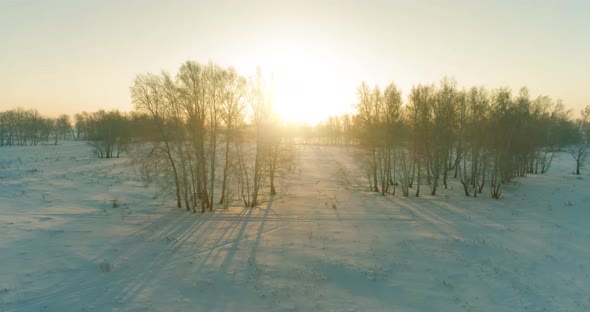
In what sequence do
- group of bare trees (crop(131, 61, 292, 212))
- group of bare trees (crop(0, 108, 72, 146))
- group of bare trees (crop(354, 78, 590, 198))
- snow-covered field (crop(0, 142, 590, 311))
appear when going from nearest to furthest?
snow-covered field (crop(0, 142, 590, 311)) < group of bare trees (crop(131, 61, 292, 212)) < group of bare trees (crop(354, 78, 590, 198)) < group of bare trees (crop(0, 108, 72, 146))

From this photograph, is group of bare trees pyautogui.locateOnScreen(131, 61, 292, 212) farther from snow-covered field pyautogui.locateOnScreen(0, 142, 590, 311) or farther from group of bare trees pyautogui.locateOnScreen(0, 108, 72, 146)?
group of bare trees pyautogui.locateOnScreen(0, 108, 72, 146)

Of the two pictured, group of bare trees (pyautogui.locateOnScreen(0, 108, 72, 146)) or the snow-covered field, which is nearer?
the snow-covered field

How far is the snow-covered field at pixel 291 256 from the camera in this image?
10.5 meters

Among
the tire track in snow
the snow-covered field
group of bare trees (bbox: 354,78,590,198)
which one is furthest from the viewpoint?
group of bare trees (bbox: 354,78,590,198)

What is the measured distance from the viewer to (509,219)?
21.1 metres

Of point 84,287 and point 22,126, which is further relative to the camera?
point 22,126

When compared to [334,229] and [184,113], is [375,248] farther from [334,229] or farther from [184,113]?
[184,113]

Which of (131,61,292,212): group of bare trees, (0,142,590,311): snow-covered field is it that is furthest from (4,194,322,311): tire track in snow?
(131,61,292,212): group of bare trees

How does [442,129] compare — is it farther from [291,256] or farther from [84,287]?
[84,287]

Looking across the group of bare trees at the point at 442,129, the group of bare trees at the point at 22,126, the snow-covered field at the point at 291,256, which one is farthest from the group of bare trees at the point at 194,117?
the group of bare trees at the point at 22,126

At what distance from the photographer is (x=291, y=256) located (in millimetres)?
14266

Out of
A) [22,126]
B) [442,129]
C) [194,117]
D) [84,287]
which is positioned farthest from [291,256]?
[22,126]

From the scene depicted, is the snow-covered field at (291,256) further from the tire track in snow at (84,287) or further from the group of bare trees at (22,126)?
the group of bare trees at (22,126)

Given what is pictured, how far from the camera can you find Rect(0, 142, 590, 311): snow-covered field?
34.5 feet
